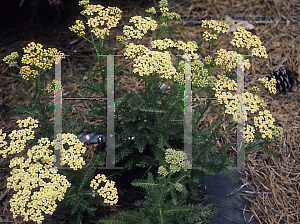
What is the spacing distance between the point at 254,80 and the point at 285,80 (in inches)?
17.1

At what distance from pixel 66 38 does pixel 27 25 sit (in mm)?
718

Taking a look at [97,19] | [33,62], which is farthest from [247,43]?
[33,62]

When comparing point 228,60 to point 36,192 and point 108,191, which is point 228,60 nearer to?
point 108,191

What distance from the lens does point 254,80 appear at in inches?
163

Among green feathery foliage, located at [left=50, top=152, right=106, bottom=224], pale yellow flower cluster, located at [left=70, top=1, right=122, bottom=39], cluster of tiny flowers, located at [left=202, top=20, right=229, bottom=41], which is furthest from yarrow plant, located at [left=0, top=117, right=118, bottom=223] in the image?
cluster of tiny flowers, located at [left=202, top=20, right=229, bottom=41]

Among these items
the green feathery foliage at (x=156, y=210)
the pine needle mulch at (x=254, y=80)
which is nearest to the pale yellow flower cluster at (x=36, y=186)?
the green feathery foliage at (x=156, y=210)

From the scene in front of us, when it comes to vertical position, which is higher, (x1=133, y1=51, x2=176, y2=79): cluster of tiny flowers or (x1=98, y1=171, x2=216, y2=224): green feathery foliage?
(x1=133, y1=51, x2=176, y2=79): cluster of tiny flowers

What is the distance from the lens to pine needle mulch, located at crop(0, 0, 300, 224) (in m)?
3.17

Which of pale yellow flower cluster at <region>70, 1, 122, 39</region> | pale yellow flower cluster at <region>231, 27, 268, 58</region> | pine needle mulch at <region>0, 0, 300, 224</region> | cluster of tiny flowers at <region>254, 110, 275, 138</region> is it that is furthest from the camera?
pine needle mulch at <region>0, 0, 300, 224</region>

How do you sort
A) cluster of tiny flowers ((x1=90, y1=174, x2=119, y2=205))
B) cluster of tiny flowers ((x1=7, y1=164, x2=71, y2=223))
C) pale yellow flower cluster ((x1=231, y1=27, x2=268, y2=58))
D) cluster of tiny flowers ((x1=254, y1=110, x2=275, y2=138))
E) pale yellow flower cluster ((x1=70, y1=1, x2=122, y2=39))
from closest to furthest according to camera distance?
cluster of tiny flowers ((x1=7, y1=164, x2=71, y2=223)) → cluster of tiny flowers ((x1=90, y1=174, x2=119, y2=205)) → cluster of tiny flowers ((x1=254, y1=110, x2=275, y2=138)) → pale yellow flower cluster ((x1=70, y1=1, x2=122, y2=39)) → pale yellow flower cluster ((x1=231, y1=27, x2=268, y2=58))

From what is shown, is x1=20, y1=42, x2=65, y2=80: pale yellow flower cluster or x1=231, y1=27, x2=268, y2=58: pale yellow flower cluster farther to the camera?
x1=231, y1=27, x2=268, y2=58: pale yellow flower cluster

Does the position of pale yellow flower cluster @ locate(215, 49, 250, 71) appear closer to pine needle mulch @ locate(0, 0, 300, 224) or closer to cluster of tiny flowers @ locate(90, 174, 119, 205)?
pine needle mulch @ locate(0, 0, 300, 224)

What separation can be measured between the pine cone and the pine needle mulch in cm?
10

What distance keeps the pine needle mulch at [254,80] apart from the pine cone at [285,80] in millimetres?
105
